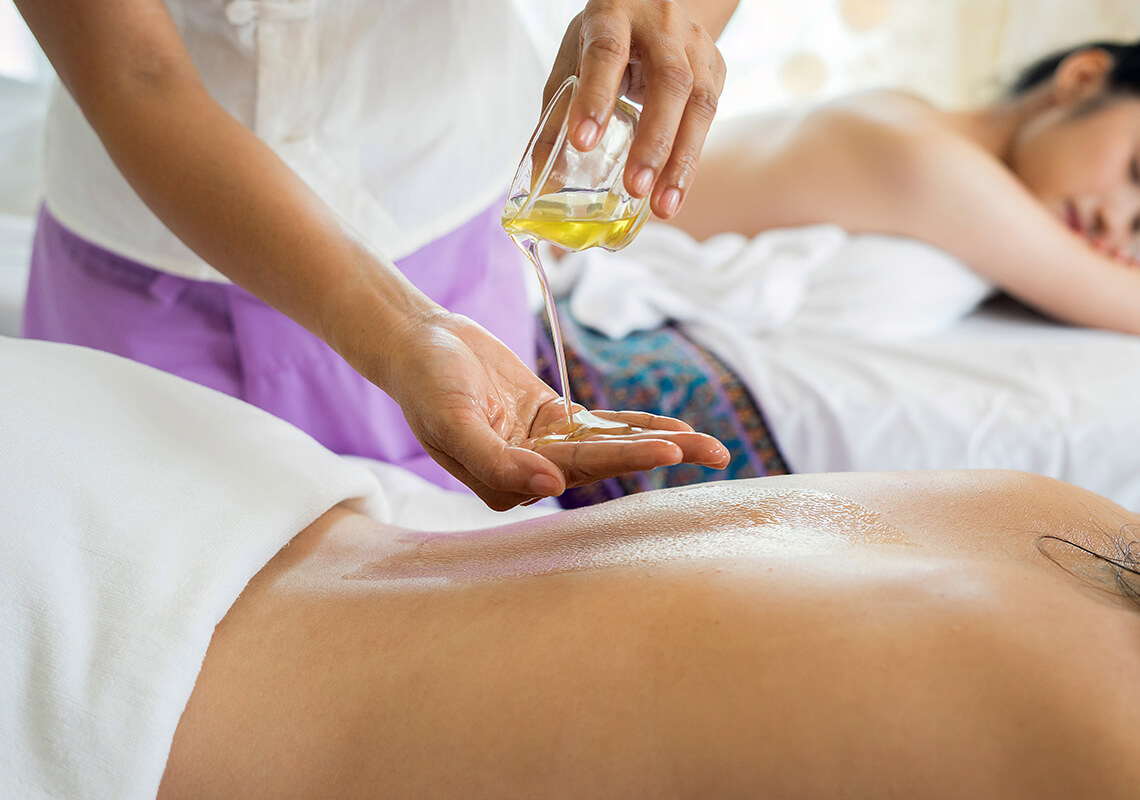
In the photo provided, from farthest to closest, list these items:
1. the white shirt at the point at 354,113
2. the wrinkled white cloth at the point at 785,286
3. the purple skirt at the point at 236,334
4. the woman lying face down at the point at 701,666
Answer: the wrinkled white cloth at the point at 785,286
the purple skirt at the point at 236,334
the white shirt at the point at 354,113
the woman lying face down at the point at 701,666

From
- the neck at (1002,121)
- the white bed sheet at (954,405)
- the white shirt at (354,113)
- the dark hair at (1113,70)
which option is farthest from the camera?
the neck at (1002,121)

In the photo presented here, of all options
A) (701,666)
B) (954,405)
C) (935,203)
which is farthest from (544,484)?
(935,203)

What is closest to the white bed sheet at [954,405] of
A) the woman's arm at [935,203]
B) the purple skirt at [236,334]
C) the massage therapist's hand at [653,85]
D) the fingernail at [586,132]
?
the woman's arm at [935,203]

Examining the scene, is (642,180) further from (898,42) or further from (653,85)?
(898,42)

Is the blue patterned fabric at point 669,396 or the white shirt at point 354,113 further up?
the white shirt at point 354,113

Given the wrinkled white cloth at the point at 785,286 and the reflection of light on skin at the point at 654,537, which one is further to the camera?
the wrinkled white cloth at the point at 785,286

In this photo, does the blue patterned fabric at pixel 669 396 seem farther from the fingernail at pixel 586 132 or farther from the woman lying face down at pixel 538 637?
the fingernail at pixel 586 132

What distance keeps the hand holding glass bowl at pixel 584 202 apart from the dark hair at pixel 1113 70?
1.86 metres

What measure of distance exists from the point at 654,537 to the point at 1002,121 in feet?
6.63

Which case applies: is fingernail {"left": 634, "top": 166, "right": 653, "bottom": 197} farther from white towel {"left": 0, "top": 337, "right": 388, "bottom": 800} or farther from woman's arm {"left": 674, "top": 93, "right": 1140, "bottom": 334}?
woman's arm {"left": 674, "top": 93, "right": 1140, "bottom": 334}

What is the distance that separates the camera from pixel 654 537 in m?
0.75

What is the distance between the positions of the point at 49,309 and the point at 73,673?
89cm

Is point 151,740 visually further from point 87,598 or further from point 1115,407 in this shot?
point 1115,407

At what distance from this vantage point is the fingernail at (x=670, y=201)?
0.74m
